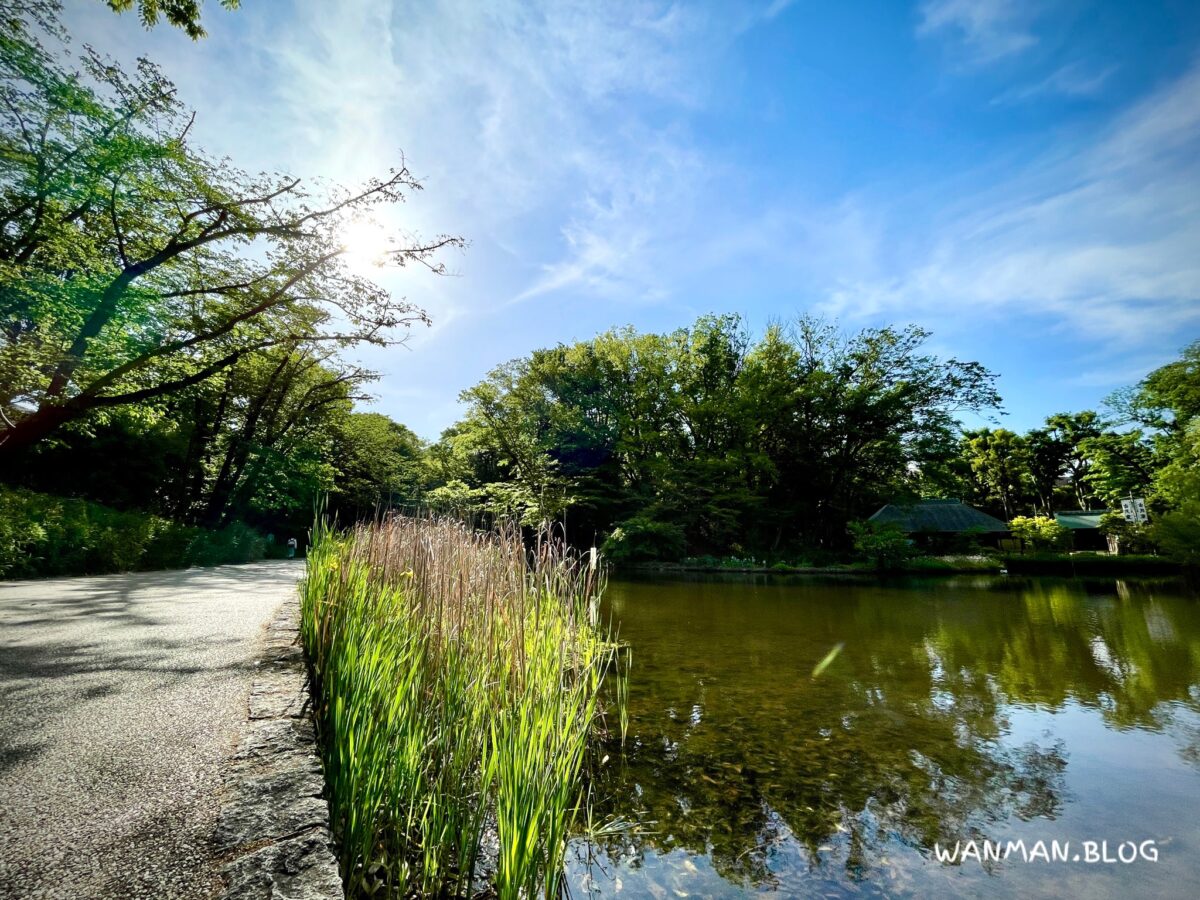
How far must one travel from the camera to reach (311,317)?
33.5 ft

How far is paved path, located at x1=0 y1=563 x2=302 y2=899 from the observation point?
124 cm

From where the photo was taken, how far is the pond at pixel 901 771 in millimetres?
2395

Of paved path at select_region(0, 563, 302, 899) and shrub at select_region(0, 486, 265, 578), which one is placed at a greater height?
shrub at select_region(0, 486, 265, 578)

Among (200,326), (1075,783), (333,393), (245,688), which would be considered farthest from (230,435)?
(1075,783)

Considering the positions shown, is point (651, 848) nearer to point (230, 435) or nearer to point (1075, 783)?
point (1075, 783)

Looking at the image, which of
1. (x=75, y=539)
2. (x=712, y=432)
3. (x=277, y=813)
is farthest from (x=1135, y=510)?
(x=75, y=539)

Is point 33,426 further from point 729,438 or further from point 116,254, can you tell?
point 729,438

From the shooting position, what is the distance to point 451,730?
215cm

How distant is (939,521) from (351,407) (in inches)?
1147

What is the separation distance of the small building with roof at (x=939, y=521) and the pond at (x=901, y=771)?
1819cm

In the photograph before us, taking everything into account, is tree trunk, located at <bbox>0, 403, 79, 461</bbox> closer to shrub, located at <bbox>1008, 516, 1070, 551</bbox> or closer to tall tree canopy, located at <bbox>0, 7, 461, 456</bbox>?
tall tree canopy, located at <bbox>0, 7, 461, 456</bbox>

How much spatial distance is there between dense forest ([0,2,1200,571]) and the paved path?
179 cm

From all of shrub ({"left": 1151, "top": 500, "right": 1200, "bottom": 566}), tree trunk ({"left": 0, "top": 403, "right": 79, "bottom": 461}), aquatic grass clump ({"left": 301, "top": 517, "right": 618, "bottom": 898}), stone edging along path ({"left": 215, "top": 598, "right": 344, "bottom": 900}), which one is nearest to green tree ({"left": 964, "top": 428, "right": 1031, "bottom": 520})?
shrub ({"left": 1151, "top": 500, "right": 1200, "bottom": 566})

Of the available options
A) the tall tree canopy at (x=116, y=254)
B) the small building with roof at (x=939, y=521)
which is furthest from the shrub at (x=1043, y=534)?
the tall tree canopy at (x=116, y=254)
